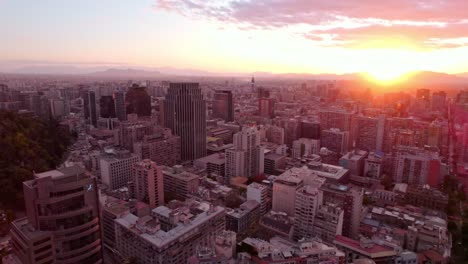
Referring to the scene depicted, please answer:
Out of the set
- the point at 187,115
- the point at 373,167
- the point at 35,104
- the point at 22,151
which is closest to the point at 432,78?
the point at 373,167

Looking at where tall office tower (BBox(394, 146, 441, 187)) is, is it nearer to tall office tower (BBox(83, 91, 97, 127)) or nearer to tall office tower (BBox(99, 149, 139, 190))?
tall office tower (BBox(99, 149, 139, 190))

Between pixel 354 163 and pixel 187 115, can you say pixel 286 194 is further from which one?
pixel 187 115

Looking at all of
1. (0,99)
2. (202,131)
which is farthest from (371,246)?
(0,99)

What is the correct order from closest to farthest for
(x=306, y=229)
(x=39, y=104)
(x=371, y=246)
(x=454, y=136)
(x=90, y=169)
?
(x=371, y=246) < (x=306, y=229) < (x=90, y=169) < (x=454, y=136) < (x=39, y=104)

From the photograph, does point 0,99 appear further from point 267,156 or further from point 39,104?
point 267,156

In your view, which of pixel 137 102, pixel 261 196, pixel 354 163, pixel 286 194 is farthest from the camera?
pixel 137 102

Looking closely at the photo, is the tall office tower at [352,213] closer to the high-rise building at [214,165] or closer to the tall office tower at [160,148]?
the high-rise building at [214,165]

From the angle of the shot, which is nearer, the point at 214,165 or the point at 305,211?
the point at 305,211

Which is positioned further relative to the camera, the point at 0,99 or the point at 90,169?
the point at 0,99
